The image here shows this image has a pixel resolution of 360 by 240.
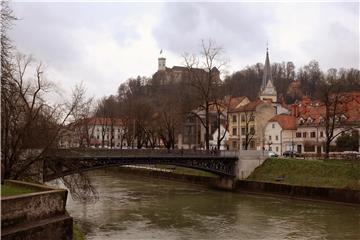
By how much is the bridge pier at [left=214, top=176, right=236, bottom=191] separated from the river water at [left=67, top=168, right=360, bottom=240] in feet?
12.2

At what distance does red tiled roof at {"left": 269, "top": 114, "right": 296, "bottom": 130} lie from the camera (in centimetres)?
7239

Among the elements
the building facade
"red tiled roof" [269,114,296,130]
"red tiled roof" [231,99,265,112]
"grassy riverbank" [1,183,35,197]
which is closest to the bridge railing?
"grassy riverbank" [1,183,35,197]

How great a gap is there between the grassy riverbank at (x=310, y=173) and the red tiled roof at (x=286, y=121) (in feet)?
81.3

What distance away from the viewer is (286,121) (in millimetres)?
73312

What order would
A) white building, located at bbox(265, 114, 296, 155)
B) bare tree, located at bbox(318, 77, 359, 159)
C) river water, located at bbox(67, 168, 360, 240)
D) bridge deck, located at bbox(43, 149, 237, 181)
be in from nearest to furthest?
river water, located at bbox(67, 168, 360, 240), bridge deck, located at bbox(43, 149, 237, 181), bare tree, located at bbox(318, 77, 359, 159), white building, located at bbox(265, 114, 296, 155)

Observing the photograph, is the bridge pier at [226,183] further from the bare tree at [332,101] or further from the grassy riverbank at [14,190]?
the grassy riverbank at [14,190]

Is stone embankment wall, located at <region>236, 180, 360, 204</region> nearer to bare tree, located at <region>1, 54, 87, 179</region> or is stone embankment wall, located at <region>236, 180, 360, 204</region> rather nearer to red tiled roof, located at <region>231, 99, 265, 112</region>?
bare tree, located at <region>1, 54, 87, 179</region>

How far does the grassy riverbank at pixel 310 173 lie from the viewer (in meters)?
38.6

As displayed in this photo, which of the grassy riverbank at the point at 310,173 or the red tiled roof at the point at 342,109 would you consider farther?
the red tiled roof at the point at 342,109

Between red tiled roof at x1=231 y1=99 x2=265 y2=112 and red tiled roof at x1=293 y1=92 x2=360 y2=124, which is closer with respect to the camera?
red tiled roof at x1=293 y1=92 x2=360 y2=124

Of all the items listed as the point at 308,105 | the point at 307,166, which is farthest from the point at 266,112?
the point at 307,166

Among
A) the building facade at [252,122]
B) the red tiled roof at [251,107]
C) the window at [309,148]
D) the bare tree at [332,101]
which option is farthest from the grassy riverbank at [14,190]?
the red tiled roof at [251,107]

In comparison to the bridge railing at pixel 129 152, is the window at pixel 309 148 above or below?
above

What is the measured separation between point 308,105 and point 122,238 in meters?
56.0
